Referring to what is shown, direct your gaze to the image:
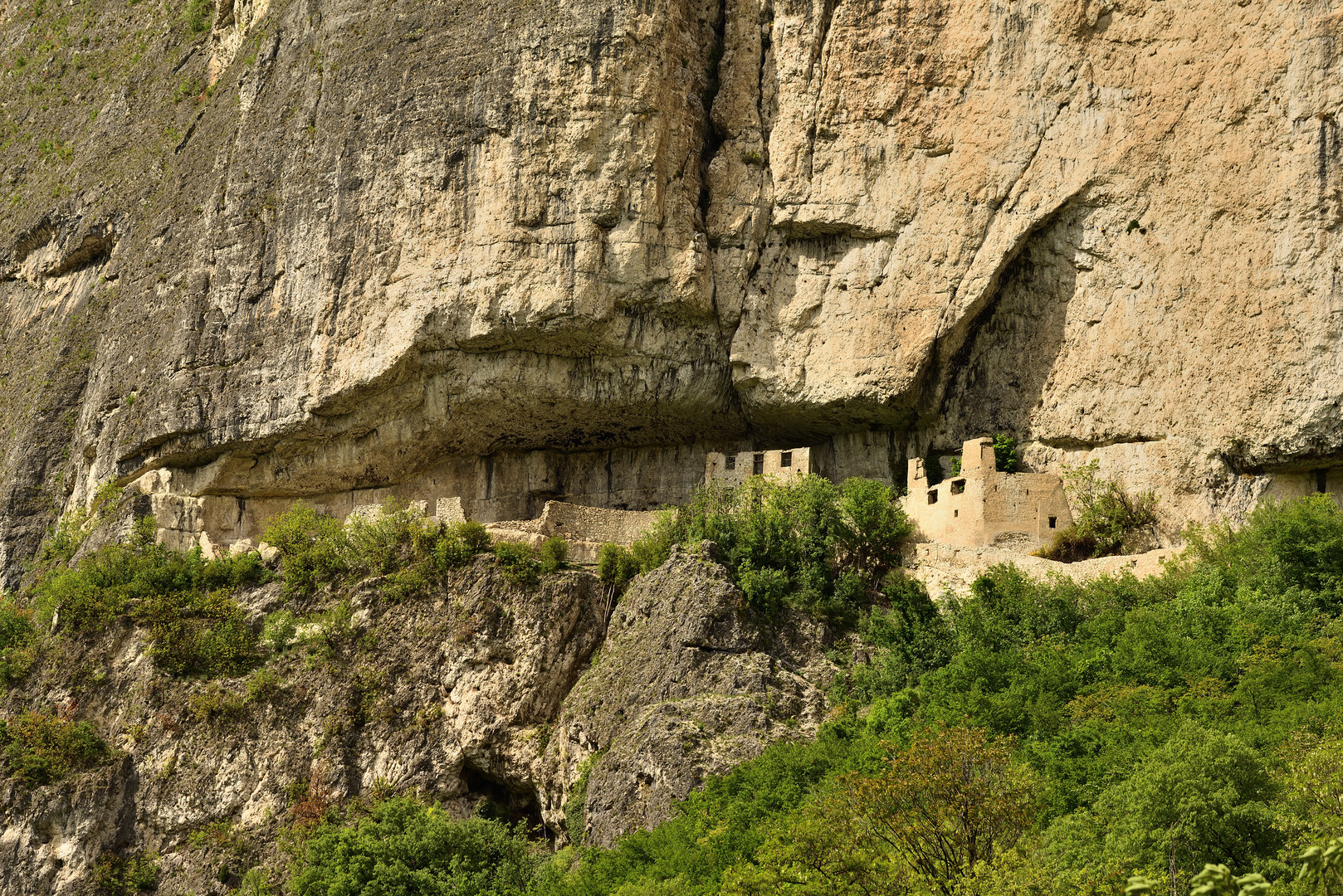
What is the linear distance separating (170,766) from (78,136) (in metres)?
29.8

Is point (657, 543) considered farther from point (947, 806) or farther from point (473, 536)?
point (947, 806)

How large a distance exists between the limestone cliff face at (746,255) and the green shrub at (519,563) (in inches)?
207

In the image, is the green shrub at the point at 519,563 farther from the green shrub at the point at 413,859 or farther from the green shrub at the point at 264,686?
the green shrub at the point at 413,859

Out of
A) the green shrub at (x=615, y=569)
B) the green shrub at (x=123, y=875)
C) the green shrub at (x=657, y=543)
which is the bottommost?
the green shrub at (x=123, y=875)

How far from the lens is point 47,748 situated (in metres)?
36.5

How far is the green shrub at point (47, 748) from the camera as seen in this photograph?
119 feet

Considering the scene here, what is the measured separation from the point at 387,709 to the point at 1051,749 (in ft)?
55.2

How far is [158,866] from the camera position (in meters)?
35.3

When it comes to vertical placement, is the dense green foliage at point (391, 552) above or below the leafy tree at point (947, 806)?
above

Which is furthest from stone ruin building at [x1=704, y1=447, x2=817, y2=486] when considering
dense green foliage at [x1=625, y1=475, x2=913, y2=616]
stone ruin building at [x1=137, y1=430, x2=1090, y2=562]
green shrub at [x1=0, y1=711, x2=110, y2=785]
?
green shrub at [x1=0, y1=711, x2=110, y2=785]

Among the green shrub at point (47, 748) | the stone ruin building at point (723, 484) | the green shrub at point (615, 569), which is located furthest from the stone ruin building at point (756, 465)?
the green shrub at point (47, 748)

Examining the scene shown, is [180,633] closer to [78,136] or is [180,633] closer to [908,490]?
[908,490]

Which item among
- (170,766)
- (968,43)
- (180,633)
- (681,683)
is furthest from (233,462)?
(968,43)

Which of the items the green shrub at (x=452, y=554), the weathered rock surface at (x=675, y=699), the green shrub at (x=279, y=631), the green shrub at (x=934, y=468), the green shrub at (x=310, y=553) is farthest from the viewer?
the green shrub at (x=934, y=468)
